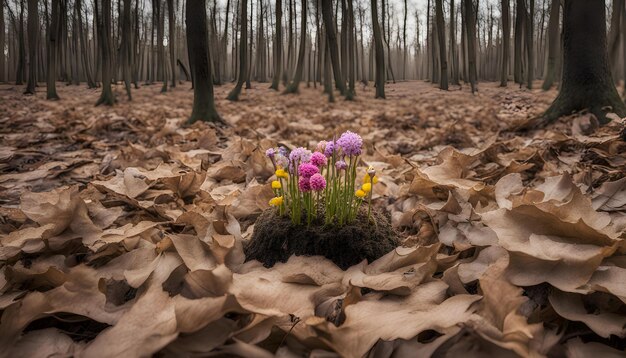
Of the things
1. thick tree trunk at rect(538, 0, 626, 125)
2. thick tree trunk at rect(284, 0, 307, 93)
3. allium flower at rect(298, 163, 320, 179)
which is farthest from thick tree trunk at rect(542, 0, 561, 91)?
allium flower at rect(298, 163, 320, 179)

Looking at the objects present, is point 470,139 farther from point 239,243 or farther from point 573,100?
point 239,243

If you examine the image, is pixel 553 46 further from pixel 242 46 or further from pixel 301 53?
→ pixel 242 46

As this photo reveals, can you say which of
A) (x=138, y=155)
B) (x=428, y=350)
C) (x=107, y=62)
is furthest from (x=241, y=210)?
(x=107, y=62)

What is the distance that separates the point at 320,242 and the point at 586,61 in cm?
318

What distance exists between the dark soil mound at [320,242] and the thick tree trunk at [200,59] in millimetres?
4052

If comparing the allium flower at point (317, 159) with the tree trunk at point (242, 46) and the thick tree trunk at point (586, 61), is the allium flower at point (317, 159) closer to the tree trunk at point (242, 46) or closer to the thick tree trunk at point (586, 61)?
the thick tree trunk at point (586, 61)

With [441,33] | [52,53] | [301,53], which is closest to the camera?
[52,53]

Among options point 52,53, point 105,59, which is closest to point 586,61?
point 105,59

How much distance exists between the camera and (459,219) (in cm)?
124

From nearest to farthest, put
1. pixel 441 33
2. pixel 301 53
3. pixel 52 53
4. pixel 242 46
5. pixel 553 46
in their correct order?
pixel 52 53 → pixel 242 46 → pixel 553 46 → pixel 441 33 → pixel 301 53

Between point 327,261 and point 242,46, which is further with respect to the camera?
point 242,46

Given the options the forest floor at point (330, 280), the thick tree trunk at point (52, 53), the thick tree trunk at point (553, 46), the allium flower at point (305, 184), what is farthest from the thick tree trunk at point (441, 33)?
the allium flower at point (305, 184)

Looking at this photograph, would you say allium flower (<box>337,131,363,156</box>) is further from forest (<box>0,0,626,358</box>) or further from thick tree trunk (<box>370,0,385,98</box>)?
thick tree trunk (<box>370,0,385,98</box>)

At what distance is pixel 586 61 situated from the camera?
3137 mm
